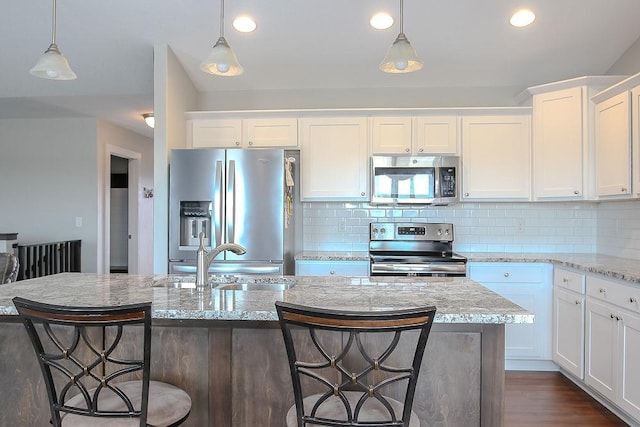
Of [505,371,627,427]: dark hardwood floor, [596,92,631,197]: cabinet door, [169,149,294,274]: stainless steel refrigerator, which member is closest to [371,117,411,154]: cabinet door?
[169,149,294,274]: stainless steel refrigerator

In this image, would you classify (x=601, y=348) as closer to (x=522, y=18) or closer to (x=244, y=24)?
(x=522, y=18)

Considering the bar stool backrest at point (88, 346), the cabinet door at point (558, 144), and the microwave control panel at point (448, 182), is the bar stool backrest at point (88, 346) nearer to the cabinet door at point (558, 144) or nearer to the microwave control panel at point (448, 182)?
the microwave control panel at point (448, 182)

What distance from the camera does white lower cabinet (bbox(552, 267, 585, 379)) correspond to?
9.15ft

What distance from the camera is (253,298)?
1.58 meters

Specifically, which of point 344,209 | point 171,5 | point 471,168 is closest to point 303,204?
point 344,209

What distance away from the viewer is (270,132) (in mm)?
3676

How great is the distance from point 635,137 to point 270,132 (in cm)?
269

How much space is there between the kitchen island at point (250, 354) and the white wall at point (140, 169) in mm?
3961

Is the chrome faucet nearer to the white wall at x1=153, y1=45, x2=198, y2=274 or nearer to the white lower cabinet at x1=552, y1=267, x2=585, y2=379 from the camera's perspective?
the white wall at x1=153, y1=45, x2=198, y2=274

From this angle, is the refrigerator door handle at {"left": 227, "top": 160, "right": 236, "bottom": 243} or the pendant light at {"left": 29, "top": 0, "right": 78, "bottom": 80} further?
the refrigerator door handle at {"left": 227, "top": 160, "right": 236, "bottom": 243}

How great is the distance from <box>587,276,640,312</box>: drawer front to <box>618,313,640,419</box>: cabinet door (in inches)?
2.5

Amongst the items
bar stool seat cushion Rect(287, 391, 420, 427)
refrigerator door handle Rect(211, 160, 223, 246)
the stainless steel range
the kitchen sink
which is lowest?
bar stool seat cushion Rect(287, 391, 420, 427)

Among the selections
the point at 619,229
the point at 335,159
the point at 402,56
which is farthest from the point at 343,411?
the point at 619,229

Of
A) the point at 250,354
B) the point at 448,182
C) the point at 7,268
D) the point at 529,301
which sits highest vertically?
the point at 448,182
